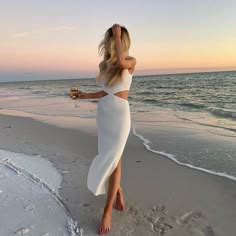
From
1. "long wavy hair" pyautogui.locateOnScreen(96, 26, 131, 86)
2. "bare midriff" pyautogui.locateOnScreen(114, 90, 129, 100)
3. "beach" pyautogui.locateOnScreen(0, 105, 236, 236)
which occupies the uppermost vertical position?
"long wavy hair" pyautogui.locateOnScreen(96, 26, 131, 86)

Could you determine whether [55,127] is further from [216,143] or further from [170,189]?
[170,189]

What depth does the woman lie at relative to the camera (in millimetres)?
3219

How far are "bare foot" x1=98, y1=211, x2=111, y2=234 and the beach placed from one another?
0.23 ft

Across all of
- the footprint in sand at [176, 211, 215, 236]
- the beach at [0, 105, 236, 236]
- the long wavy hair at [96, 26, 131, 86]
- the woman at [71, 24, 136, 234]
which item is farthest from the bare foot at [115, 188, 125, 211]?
the long wavy hair at [96, 26, 131, 86]

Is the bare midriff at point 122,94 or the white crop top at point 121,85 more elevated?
the white crop top at point 121,85

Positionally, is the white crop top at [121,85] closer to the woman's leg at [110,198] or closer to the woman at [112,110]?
the woman at [112,110]

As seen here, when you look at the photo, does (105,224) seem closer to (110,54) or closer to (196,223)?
(196,223)

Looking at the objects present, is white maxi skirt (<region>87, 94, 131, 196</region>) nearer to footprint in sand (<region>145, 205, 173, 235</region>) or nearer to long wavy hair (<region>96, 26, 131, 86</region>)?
long wavy hair (<region>96, 26, 131, 86</region>)

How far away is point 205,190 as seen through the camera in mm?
4344

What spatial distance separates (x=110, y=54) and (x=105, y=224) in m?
1.70

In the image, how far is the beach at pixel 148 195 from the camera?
11.2 feet

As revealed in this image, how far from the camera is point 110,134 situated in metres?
3.44

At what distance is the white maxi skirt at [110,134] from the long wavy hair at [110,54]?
200 millimetres

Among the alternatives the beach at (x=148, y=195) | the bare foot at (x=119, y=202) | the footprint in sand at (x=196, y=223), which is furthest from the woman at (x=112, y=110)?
the footprint in sand at (x=196, y=223)
